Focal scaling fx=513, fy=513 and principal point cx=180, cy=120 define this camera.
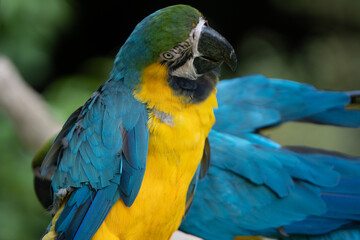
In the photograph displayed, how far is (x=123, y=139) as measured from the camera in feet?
3.36

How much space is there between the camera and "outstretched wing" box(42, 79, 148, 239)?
3.31ft

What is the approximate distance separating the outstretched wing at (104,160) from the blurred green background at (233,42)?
1580 mm

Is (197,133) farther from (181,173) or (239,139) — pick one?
(239,139)

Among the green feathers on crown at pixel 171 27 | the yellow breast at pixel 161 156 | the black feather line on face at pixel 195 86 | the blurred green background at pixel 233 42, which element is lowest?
the blurred green background at pixel 233 42

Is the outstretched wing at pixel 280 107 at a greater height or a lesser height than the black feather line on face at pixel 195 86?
lesser

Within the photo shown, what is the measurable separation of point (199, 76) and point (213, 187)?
0.54m

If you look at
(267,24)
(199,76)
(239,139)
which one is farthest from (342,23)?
(199,76)

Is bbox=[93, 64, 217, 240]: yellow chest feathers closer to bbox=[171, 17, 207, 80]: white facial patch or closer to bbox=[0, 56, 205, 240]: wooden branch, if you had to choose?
bbox=[171, 17, 207, 80]: white facial patch

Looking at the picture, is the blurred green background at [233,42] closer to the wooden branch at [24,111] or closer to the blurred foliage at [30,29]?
the blurred foliage at [30,29]

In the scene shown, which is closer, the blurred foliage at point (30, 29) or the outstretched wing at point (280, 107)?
the outstretched wing at point (280, 107)

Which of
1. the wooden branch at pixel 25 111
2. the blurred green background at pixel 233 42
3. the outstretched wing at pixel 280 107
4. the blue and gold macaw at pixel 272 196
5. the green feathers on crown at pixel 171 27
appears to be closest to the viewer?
the green feathers on crown at pixel 171 27

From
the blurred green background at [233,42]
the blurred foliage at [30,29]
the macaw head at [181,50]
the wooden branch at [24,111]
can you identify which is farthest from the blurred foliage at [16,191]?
the macaw head at [181,50]

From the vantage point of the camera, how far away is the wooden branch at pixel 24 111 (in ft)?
6.20

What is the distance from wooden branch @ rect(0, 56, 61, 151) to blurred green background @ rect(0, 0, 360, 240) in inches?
22.6
